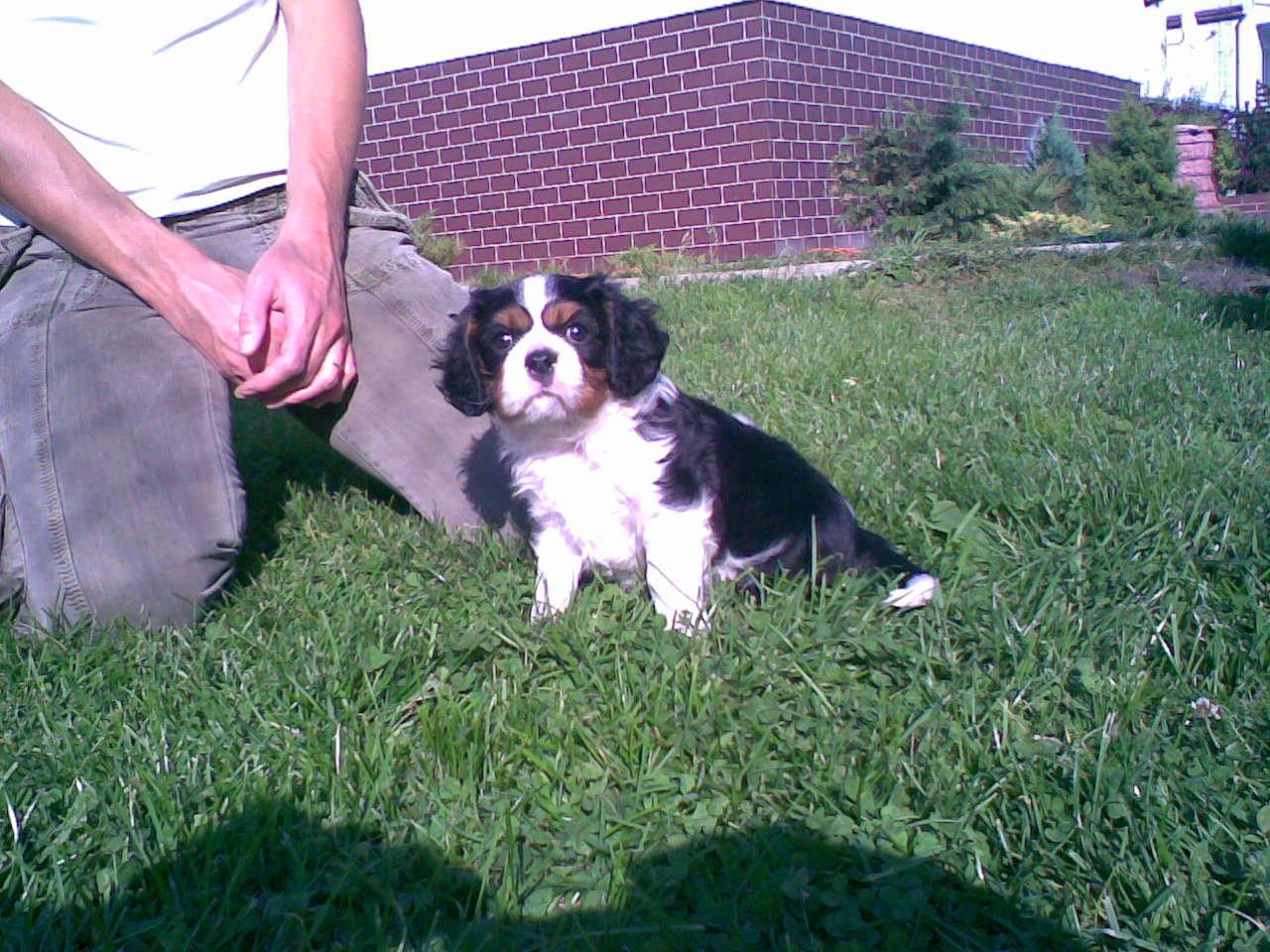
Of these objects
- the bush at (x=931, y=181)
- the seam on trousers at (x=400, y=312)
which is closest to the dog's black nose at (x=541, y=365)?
the seam on trousers at (x=400, y=312)

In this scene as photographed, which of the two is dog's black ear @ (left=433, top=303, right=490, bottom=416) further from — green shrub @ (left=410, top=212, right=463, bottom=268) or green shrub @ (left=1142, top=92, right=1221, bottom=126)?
green shrub @ (left=1142, top=92, right=1221, bottom=126)

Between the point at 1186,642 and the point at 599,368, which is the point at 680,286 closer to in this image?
the point at 599,368

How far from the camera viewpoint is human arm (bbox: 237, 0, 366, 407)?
2.91 meters

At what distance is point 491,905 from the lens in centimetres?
175

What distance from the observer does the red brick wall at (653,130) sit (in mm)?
10055

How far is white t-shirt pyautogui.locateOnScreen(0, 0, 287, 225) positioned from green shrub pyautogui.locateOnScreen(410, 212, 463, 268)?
6.91m

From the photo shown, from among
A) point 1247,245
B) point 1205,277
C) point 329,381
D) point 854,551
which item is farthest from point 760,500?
point 1247,245

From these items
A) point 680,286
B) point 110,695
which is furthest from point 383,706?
point 680,286

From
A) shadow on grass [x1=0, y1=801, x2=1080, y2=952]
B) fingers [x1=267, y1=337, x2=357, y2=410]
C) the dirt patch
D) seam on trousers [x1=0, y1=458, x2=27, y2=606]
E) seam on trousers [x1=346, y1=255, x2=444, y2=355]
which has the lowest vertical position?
shadow on grass [x1=0, y1=801, x2=1080, y2=952]

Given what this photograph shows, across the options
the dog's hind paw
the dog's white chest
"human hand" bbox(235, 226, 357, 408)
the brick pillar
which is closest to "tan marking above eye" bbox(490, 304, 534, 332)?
the dog's white chest

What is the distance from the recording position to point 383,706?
2.29 metres

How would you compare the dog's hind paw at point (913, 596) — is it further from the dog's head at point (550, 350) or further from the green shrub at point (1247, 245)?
the green shrub at point (1247, 245)

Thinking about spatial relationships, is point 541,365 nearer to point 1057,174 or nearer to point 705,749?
point 705,749

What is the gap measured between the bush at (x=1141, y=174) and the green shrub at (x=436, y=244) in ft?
21.3
